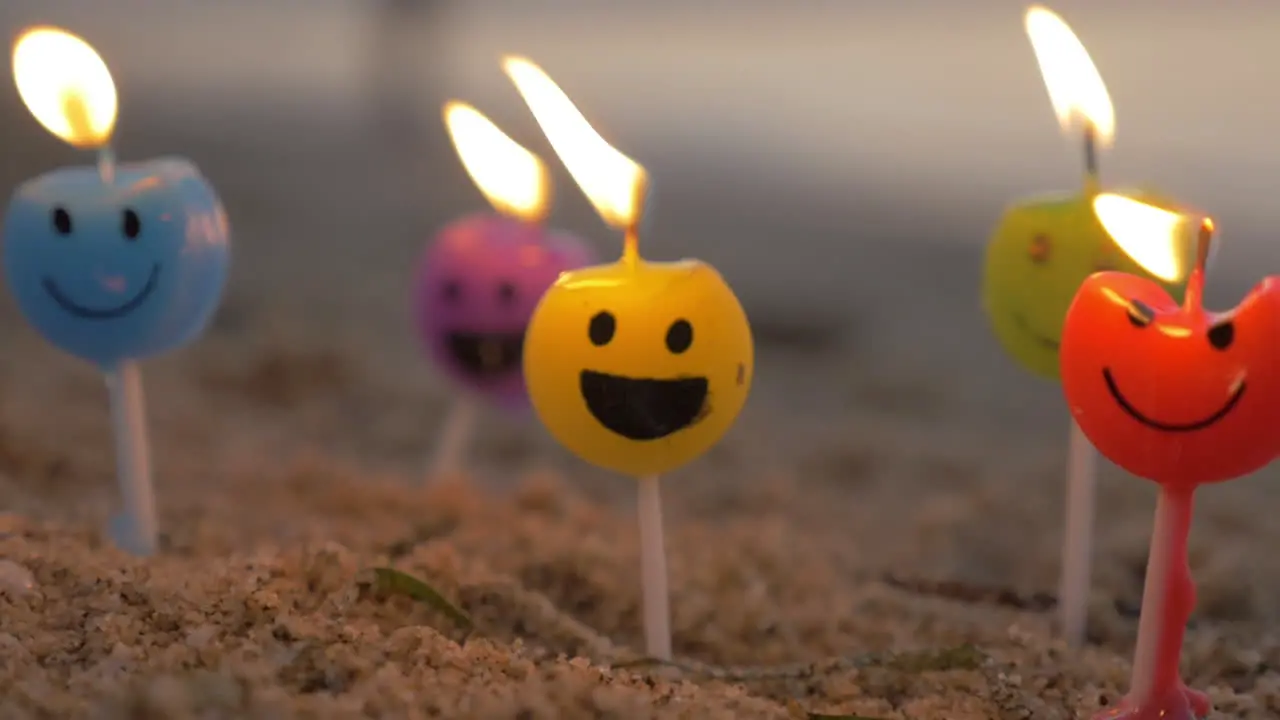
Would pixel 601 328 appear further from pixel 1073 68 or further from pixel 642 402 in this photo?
pixel 1073 68

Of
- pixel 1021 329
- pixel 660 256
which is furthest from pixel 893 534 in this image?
pixel 660 256

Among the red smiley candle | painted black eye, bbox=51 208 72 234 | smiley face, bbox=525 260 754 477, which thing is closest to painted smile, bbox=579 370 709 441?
smiley face, bbox=525 260 754 477

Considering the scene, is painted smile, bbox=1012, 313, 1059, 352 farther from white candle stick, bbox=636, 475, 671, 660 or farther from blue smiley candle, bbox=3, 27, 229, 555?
blue smiley candle, bbox=3, 27, 229, 555

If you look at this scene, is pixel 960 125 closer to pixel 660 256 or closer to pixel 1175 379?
pixel 660 256

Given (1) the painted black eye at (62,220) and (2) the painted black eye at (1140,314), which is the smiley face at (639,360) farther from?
(1) the painted black eye at (62,220)

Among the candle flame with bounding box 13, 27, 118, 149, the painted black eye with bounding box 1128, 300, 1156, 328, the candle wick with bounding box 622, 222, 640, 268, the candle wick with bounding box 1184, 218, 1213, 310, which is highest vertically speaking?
the candle flame with bounding box 13, 27, 118, 149

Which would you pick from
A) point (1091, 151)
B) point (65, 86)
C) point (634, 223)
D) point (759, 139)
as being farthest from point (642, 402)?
point (759, 139)
